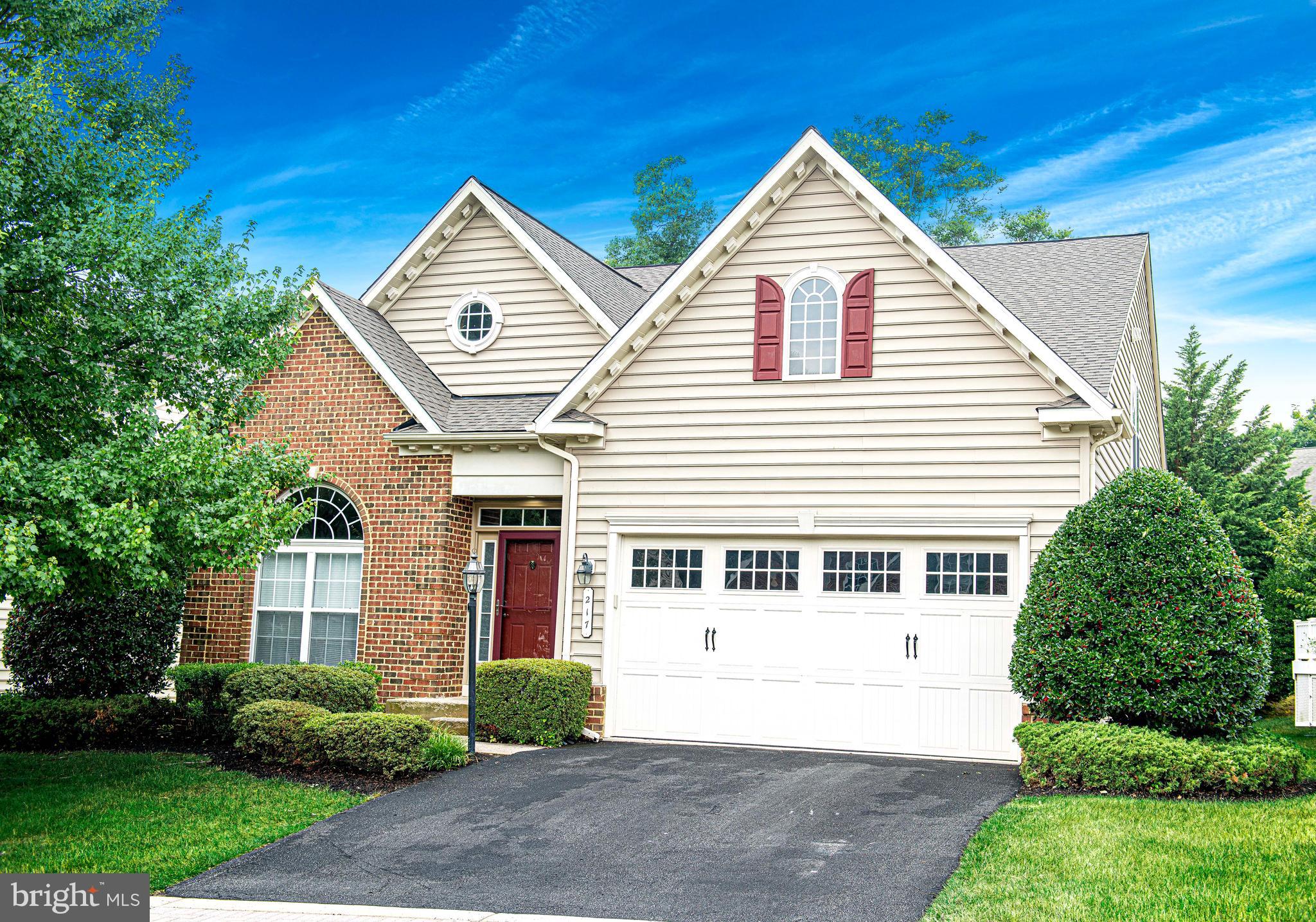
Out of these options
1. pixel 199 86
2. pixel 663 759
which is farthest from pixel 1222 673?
pixel 199 86

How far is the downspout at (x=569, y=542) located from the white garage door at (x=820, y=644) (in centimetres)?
61

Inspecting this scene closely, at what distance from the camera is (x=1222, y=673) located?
9648mm

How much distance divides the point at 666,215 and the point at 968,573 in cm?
2581

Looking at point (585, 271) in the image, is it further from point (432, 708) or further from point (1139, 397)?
point (1139, 397)

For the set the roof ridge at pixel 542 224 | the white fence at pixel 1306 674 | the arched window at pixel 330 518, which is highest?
the roof ridge at pixel 542 224

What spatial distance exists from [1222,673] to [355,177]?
83.9ft

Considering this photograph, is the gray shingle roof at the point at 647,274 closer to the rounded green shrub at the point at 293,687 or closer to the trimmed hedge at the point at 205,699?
the rounded green shrub at the point at 293,687

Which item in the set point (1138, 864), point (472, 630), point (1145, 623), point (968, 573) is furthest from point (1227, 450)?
point (1138, 864)

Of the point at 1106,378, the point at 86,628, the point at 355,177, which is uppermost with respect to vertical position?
the point at 355,177

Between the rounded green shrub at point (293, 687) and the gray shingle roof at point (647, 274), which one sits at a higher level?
the gray shingle roof at point (647, 274)

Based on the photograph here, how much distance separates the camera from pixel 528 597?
48.6ft

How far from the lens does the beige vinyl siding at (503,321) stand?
1587 centimetres

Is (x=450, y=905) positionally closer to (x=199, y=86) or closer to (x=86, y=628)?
(x=86, y=628)

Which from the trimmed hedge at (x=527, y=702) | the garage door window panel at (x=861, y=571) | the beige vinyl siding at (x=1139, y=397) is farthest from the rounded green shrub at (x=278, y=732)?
the beige vinyl siding at (x=1139, y=397)
